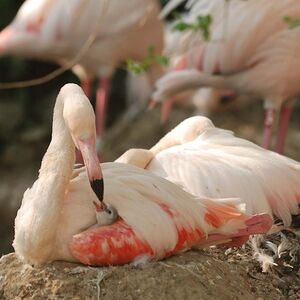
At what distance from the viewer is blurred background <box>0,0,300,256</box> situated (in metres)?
10.7

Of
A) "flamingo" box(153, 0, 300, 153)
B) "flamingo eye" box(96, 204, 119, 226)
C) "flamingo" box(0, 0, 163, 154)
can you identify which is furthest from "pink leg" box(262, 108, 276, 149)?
"flamingo eye" box(96, 204, 119, 226)

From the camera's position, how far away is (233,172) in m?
5.04

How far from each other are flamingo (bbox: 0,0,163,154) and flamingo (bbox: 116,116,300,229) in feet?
11.9

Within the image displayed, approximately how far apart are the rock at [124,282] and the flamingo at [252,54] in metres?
3.21

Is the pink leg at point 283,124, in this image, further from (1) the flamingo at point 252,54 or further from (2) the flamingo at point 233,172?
(2) the flamingo at point 233,172

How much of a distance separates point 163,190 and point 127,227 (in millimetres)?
308

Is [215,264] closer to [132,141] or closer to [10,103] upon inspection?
[132,141]

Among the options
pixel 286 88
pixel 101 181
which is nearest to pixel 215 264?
pixel 101 181

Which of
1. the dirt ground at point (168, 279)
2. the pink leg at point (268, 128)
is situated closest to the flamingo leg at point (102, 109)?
the pink leg at point (268, 128)

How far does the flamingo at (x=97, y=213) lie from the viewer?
4199 millimetres

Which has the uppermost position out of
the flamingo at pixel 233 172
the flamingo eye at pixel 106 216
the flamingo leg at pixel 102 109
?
the flamingo eye at pixel 106 216

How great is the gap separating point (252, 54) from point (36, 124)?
4512mm

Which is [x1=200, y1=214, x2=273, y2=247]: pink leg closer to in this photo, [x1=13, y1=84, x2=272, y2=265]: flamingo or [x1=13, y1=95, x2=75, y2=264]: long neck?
[x1=13, y1=84, x2=272, y2=265]: flamingo

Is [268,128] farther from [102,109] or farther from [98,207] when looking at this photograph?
[98,207]
